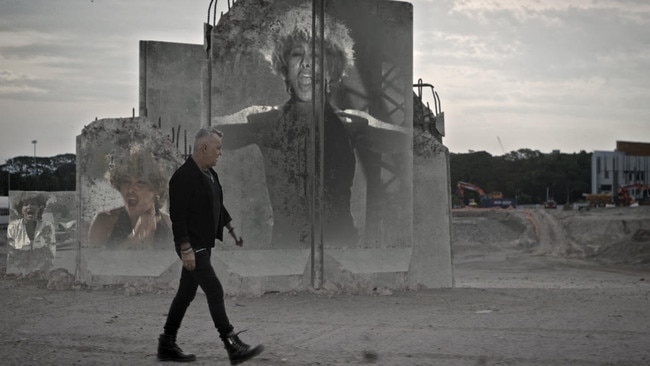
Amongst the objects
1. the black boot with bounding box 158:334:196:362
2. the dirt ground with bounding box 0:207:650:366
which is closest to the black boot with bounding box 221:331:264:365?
the dirt ground with bounding box 0:207:650:366

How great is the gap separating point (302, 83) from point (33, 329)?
4761 mm

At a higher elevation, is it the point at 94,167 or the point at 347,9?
the point at 347,9

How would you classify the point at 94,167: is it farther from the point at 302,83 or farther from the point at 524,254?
the point at 524,254

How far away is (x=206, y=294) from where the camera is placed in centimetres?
666

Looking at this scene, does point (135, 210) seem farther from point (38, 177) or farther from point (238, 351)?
point (38, 177)

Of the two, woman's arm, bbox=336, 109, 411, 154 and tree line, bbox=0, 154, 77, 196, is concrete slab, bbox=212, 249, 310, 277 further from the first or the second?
tree line, bbox=0, 154, 77, 196

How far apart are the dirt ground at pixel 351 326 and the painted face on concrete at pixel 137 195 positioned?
3.84ft

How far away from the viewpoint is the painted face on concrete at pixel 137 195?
1238 centimetres

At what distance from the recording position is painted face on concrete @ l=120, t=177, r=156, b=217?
1238 cm

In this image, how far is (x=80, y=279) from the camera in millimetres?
12508

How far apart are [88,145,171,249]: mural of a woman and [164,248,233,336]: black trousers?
566cm

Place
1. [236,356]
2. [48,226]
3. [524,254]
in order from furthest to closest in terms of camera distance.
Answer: [524,254] < [48,226] < [236,356]

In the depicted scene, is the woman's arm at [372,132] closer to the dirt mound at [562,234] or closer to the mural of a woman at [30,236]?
the mural of a woman at [30,236]

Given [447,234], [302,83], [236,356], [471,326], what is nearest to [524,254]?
[447,234]
